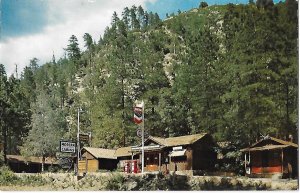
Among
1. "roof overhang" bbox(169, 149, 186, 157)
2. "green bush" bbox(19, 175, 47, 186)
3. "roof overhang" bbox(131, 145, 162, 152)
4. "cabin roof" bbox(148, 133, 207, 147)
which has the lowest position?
"green bush" bbox(19, 175, 47, 186)

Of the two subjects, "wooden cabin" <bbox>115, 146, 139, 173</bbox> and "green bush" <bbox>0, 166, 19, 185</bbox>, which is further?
"wooden cabin" <bbox>115, 146, 139, 173</bbox>

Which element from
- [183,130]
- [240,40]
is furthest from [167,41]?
[240,40]

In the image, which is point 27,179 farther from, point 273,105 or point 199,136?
point 273,105

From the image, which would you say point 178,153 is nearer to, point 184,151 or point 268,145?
point 184,151

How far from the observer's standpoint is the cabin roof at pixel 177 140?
31.9 metres

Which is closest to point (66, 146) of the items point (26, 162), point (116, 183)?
point (116, 183)

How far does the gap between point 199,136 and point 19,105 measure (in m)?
14.1

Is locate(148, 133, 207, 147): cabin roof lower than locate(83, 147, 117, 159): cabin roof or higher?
higher

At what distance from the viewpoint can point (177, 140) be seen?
110 ft

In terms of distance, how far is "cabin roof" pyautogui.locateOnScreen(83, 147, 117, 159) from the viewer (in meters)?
36.4

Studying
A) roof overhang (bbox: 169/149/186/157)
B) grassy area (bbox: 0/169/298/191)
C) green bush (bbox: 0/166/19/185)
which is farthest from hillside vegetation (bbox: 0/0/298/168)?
green bush (bbox: 0/166/19/185)

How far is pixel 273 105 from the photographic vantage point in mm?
24891

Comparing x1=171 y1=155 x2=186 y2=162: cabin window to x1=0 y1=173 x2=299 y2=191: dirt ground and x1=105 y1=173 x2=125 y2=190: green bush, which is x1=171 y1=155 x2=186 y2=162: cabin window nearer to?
x1=0 y1=173 x2=299 y2=191: dirt ground

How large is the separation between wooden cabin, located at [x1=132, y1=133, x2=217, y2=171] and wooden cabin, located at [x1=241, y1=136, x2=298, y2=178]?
3519 mm
